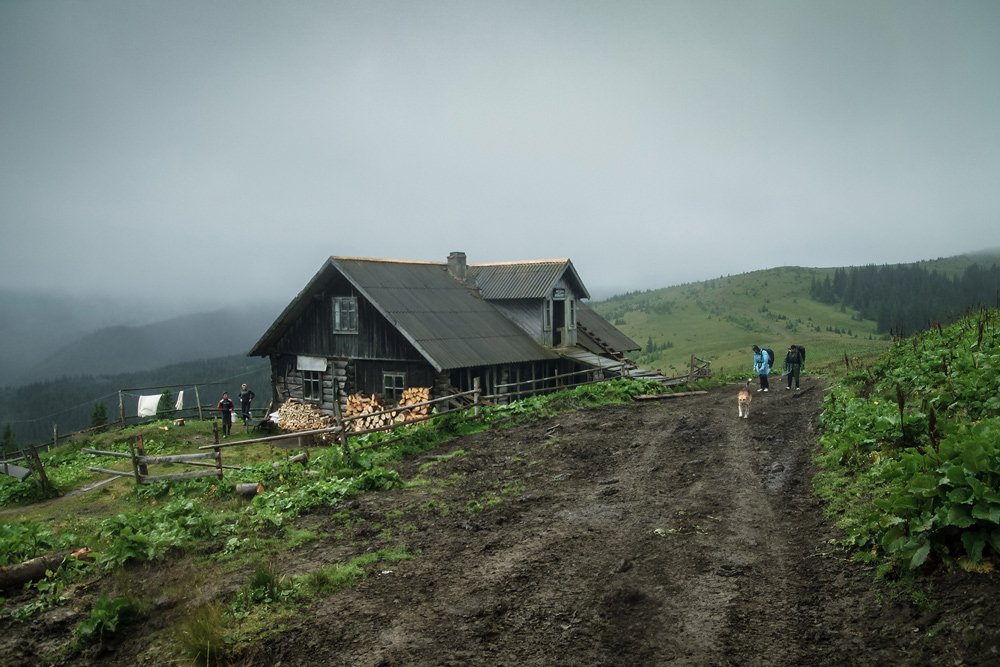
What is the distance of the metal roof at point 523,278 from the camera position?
94.2ft

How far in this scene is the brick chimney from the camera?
30828 millimetres

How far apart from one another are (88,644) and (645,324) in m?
72.6

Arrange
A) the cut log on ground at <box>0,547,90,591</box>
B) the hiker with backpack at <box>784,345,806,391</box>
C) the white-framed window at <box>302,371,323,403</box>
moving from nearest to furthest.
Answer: the cut log on ground at <box>0,547,90,591</box>
the hiker with backpack at <box>784,345,806,391</box>
the white-framed window at <box>302,371,323,403</box>

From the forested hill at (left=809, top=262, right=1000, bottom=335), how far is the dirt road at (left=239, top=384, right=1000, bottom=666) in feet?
219

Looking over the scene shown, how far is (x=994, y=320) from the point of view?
1409cm

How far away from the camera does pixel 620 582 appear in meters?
7.20

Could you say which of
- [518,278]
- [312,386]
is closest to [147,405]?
[312,386]

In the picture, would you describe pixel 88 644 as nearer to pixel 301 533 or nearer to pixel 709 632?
pixel 301 533

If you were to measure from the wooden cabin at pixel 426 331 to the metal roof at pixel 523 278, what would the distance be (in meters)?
0.06

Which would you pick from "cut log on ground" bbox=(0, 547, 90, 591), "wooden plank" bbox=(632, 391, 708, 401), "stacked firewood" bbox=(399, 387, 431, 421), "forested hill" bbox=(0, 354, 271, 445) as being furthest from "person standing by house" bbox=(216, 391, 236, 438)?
"forested hill" bbox=(0, 354, 271, 445)

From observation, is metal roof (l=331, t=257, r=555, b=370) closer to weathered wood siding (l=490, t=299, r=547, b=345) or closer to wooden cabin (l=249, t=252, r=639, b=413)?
wooden cabin (l=249, t=252, r=639, b=413)

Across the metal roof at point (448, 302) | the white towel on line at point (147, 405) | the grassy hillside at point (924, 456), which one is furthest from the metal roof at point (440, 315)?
the white towel on line at point (147, 405)

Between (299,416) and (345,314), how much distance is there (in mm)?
5382

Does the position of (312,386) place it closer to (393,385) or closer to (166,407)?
(393,385)
